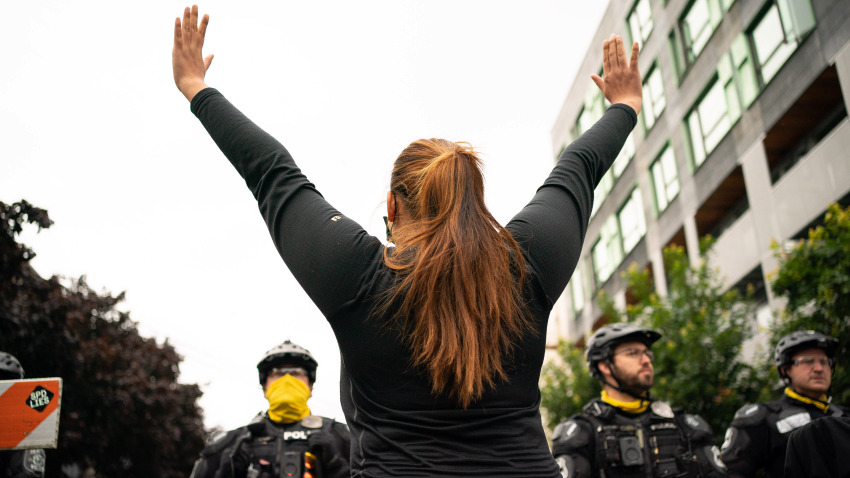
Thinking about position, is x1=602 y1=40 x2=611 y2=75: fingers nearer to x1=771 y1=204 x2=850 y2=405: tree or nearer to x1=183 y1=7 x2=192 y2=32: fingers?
x1=183 y1=7 x2=192 y2=32: fingers

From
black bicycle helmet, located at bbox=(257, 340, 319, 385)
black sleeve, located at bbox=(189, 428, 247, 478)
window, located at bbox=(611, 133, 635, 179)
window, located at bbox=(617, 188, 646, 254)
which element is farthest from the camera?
window, located at bbox=(611, 133, 635, 179)

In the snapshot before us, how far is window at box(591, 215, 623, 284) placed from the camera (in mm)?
34969

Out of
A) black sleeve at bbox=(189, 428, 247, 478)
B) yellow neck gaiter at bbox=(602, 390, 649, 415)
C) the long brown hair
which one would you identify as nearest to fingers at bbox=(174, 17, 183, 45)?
the long brown hair

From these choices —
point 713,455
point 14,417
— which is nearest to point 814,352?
point 713,455

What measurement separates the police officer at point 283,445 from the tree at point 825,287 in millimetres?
6622

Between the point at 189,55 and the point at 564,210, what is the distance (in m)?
1.16

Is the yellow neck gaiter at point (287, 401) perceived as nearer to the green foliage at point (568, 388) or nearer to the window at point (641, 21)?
the green foliage at point (568, 388)

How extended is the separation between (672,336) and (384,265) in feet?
49.3

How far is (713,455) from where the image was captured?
687 cm

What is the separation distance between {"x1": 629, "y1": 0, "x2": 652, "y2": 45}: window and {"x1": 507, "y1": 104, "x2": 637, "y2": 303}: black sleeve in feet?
98.5

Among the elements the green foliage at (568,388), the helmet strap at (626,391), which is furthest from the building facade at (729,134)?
the helmet strap at (626,391)

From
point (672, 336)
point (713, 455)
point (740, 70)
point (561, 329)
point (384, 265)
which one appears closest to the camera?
point (384, 265)

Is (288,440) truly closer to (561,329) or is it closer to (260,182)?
(260,182)

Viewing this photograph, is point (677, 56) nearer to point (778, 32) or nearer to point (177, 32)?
point (778, 32)
